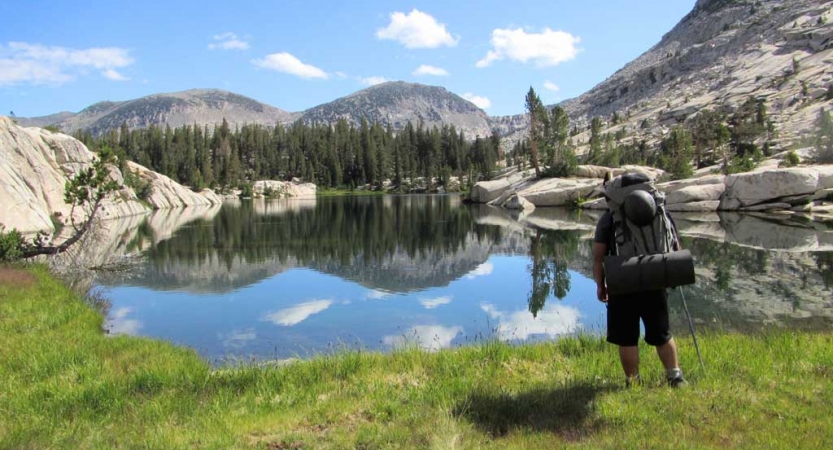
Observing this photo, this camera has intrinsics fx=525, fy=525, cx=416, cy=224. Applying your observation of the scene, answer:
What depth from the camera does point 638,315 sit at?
22.0ft

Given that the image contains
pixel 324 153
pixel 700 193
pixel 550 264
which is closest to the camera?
pixel 550 264

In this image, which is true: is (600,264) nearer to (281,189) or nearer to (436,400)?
(436,400)

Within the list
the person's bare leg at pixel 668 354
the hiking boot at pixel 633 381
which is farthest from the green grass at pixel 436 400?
the person's bare leg at pixel 668 354

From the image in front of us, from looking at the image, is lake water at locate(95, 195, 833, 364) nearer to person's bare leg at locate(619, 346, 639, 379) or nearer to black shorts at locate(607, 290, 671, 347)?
person's bare leg at locate(619, 346, 639, 379)

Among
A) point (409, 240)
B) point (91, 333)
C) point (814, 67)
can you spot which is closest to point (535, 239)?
point (409, 240)

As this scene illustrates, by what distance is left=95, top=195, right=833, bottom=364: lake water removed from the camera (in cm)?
1516

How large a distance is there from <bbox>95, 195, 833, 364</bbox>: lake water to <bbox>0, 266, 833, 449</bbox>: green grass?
2762 mm

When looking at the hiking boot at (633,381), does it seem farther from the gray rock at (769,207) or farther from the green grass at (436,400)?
the gray rock at (769,207)

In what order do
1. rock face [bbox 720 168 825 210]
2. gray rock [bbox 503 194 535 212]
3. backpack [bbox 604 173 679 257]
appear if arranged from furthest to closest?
gray rock [bbox 503 194 535 212] < rock face [bbox 720 168 825 210] < backpack [bbox 604 173 679 257]

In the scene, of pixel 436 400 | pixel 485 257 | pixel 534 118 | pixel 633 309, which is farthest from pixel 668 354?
pixel 534 118

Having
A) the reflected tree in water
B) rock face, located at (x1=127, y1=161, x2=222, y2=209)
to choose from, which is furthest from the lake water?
rock face, located at (x1=127, y1=161, x2=222, y2=209)

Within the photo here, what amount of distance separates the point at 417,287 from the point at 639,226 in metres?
17.0

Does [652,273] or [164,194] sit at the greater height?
[164,194]

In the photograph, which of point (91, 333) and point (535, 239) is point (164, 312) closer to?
point (91, 333)
